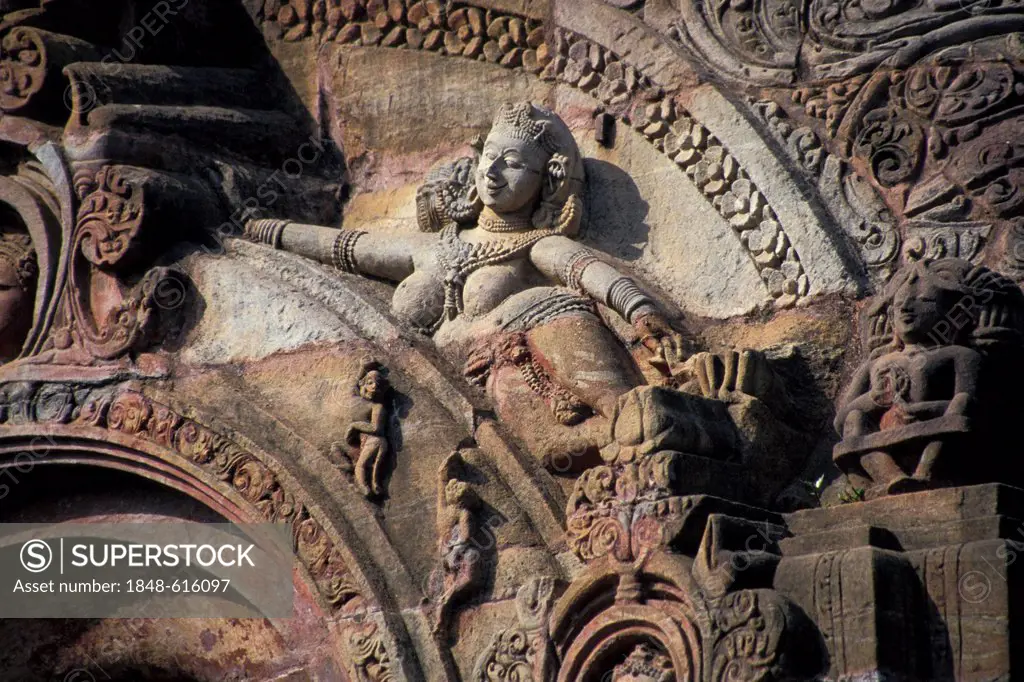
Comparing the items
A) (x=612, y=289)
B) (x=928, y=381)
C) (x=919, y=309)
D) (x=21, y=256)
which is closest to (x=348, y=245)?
(x=612, y=289)

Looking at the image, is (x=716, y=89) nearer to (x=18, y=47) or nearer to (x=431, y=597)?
(x=431, y=597)

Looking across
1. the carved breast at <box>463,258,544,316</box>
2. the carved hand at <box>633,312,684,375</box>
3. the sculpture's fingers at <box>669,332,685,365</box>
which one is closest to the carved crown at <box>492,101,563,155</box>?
the carved breast at <box>463,258,544,316</box>

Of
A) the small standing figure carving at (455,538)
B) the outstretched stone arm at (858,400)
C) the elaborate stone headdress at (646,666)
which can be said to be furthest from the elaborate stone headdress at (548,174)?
the elaborate stone headdress at (646,666)

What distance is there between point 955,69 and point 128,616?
15.7 ft

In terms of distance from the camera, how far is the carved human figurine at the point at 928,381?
25.6 ft

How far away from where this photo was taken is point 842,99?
936 centimetres

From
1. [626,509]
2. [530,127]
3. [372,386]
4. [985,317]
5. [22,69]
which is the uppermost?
[22,69]

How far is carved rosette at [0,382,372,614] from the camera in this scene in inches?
355

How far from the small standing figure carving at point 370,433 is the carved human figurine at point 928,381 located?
87.2 inches

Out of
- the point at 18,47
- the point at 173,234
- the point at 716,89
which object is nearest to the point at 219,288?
the point at 173,234

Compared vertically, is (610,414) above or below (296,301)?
below

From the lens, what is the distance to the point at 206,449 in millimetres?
9547

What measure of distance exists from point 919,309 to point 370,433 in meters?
2.65

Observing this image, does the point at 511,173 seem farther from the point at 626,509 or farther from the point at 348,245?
the point at 626,509
